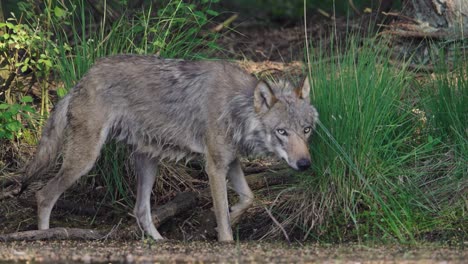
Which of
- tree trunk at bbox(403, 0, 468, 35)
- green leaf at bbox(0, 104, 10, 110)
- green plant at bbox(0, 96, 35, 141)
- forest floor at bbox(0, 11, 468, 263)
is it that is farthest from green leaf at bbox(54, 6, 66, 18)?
tree trunk at bbox(403, 0, 468, 35)

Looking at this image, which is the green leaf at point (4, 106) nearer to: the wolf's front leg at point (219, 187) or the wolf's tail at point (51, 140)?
the wolf's tail at point (51, 140)

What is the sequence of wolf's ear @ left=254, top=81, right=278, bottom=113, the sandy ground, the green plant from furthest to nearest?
1. the green plant
2. wolf's ear @ left=254, top=81, right=278, bottom=113
3. the sandy ground

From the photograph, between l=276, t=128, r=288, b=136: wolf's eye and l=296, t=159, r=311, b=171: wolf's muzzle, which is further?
l=276, t=128, r=288, b=136: wolf's eye

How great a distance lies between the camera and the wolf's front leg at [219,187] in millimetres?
7539

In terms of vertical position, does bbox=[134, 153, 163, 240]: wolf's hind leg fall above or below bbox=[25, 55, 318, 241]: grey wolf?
below

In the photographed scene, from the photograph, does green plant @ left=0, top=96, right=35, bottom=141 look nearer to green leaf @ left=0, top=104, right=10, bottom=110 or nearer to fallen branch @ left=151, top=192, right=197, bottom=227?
green leaf @ left=0, top=104, right=10, bottom=110

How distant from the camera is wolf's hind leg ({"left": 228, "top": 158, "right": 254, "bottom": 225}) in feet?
25.3

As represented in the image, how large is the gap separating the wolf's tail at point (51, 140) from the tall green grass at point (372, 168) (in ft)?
6.23

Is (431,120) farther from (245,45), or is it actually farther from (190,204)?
(245,45)

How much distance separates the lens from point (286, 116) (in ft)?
24.0

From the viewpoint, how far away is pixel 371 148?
24.4 ft

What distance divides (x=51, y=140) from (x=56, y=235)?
83cm

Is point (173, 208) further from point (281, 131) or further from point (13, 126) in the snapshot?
point (13, 126)

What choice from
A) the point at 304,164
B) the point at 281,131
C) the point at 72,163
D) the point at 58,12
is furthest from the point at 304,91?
the point at 58,12
